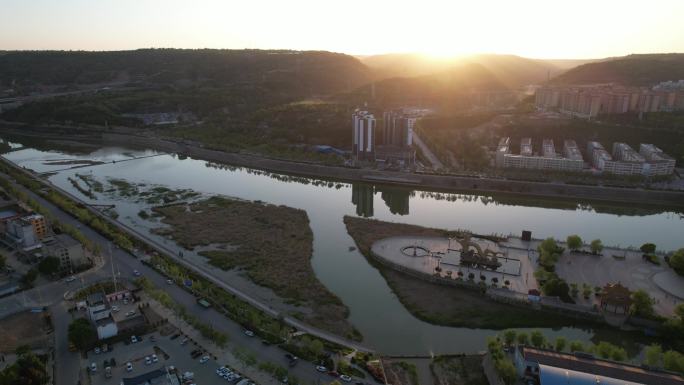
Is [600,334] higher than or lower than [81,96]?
lower

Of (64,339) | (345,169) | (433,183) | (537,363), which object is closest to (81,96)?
(345,169)

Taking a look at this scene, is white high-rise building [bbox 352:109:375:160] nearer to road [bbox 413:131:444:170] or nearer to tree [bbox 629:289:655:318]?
road [bbox 413:131:444:170]

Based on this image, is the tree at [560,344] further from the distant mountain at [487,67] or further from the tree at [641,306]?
the distant mountain at [487,67]

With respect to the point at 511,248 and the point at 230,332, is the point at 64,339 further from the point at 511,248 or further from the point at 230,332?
the point at 511,248

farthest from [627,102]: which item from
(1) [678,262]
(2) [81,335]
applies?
(2) [81,335]

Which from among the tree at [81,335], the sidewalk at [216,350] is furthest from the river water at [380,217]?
the tree at [81,335]

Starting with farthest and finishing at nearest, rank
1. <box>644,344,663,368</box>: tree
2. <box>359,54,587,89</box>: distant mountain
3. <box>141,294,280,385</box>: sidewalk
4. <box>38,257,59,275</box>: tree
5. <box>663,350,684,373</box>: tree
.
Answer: <box>359,54,587,89</box>: distant mountain < <box>38,257,59,275</box>: tree < <box>644,344,663,368</box>: tree < <box>141,294,280,385</box>: sidewalk < <box>663,350,684,373</box>: tree

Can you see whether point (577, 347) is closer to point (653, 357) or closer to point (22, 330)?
point (653, 357)

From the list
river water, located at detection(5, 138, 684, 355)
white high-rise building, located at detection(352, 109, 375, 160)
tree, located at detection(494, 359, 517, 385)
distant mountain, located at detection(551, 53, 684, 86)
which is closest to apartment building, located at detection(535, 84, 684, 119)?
distant mountain, located at detection(551, 53, 684, 86)
